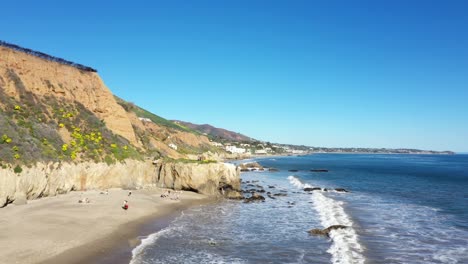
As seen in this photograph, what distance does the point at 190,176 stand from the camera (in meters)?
51.2

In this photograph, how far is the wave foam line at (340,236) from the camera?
23998mm

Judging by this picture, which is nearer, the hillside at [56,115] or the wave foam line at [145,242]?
the wave foam line at [145,242]

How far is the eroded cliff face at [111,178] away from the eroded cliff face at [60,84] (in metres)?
8.17

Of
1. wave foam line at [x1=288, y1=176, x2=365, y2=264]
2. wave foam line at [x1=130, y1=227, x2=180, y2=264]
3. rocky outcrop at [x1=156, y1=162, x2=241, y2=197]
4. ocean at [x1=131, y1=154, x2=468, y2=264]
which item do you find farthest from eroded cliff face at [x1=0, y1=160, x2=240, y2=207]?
wave foam line at [x1=288, y1=176, x2=365, y2=264]

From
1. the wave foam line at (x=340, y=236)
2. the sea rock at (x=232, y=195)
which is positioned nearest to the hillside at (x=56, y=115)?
the sea rock at (x=232, y=195)

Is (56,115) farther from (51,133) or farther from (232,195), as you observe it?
(232,195)

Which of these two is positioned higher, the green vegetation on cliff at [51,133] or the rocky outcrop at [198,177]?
the green vegetation on cliff at [51,133]

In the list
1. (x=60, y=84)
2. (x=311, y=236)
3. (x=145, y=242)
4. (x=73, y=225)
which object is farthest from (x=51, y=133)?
(x=311, y=236)

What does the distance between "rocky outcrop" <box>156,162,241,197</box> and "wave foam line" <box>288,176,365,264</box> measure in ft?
41.3

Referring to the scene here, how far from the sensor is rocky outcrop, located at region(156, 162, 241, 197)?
5109cm

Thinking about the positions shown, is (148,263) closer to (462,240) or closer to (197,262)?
(197,262)

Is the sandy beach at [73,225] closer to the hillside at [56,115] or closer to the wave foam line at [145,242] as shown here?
the wave foam line at [145,242]

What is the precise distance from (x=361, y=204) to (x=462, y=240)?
1835cm

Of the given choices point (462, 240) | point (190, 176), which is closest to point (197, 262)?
point (462, 240)
